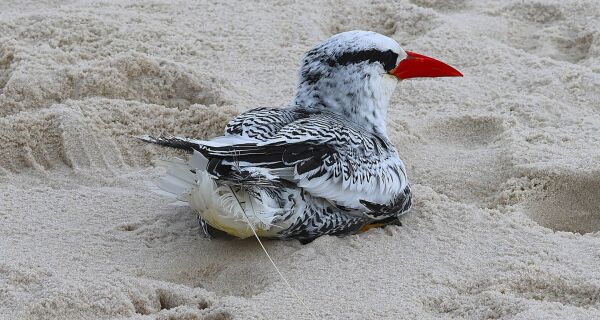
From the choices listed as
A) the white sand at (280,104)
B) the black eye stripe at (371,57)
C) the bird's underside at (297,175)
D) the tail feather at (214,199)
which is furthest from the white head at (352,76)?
the tail feather at (214,199)

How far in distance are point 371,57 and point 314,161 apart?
0.74m

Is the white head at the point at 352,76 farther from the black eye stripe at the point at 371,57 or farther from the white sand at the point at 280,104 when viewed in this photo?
the white sand at the point at 280,104

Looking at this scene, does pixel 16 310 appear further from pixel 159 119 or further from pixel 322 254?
pixel 159 119

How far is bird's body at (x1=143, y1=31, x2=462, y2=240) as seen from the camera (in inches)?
143

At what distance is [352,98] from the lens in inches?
171

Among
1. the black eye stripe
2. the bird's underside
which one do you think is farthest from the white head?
the bird's underside

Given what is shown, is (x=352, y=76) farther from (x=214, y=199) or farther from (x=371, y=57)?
(x=214, y=199)

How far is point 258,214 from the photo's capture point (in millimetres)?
3699

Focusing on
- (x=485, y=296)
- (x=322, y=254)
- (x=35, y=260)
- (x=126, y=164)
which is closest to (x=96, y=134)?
(x=126, y=164)

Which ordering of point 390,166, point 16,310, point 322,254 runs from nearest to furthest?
1. point 16,310
2. point 322,254
3. point 390,166

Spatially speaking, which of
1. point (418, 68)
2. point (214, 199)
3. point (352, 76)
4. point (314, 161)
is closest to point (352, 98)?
point (352, 76)

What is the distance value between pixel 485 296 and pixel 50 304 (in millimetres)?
1493

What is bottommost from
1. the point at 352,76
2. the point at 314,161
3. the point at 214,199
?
the point at 214,199

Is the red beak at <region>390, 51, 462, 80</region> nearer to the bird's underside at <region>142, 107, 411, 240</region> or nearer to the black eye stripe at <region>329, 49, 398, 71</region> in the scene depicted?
the black eye stripe at <region>329, 49, 398, 71</region>
